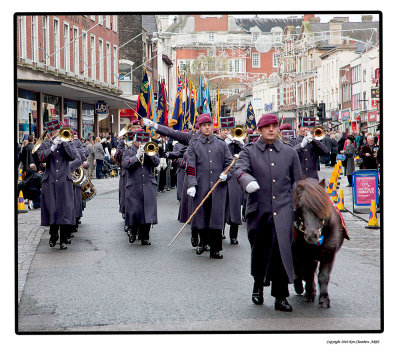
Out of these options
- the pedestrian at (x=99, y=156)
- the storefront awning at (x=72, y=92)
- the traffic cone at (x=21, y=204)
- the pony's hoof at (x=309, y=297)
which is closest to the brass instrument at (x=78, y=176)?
the traffic cone at (x=21, y=204)

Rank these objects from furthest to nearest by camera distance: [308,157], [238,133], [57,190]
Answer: [308,157] → [238,133] → [57,190]

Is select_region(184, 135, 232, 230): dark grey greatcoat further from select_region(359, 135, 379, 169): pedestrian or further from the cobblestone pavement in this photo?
select_region(359, 135, 379, 169): pedestrian

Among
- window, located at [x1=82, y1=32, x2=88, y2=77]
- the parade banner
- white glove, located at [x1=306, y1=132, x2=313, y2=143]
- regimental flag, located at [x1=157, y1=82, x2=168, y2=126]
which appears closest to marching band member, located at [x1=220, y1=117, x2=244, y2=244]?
white glove, located at [x1=306, y1=132, x2=313, y2=143]

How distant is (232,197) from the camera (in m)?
12.8

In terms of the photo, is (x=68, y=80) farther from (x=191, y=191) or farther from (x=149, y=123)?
(x=191, y=191)

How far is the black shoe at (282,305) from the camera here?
302 inches

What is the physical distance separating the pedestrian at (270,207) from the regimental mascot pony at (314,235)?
196mm

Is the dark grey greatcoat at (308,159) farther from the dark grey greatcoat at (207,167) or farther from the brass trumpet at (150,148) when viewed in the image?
the dark grey greatcoat at (207,167)

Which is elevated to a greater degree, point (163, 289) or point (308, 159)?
point (308, 159)

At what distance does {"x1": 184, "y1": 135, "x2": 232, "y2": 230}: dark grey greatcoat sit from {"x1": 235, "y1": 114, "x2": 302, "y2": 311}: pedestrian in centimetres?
351

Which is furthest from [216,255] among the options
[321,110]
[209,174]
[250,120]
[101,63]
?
[321,110]

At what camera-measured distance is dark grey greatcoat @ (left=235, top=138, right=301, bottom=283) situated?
7648 millimetres

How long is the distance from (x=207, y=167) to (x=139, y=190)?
1891 mm
